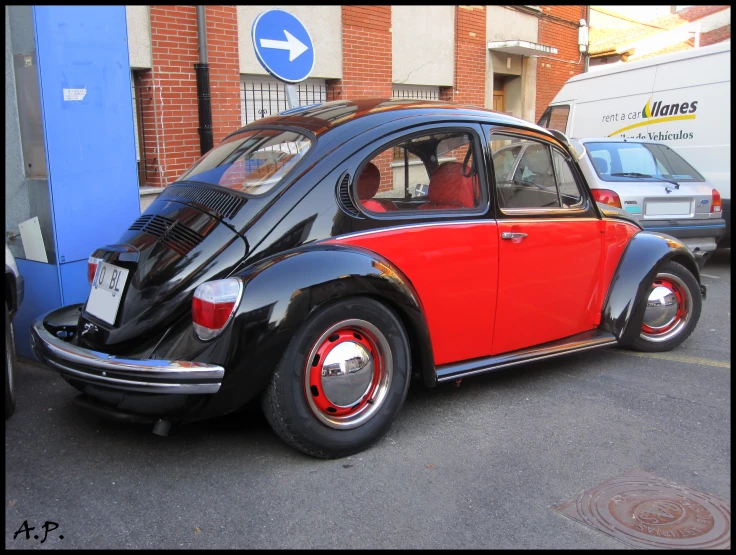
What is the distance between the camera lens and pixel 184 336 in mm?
3113

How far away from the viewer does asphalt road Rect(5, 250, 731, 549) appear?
2785 mm

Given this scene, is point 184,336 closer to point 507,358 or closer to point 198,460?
point 198,460

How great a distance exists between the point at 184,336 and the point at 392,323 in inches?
41.6

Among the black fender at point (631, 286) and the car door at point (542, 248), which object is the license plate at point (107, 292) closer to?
the car door at point (542, 248)

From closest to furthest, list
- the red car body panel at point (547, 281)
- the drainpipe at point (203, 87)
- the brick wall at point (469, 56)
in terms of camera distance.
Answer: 1. the red car body panel at point (547, 281)
2. the drainpipe at point (203, 87)
3. the brick wall at point (469, 56)

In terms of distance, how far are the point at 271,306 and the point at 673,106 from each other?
8.40 metres

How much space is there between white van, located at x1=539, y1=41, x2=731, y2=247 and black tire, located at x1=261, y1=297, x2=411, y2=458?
6.97 meters

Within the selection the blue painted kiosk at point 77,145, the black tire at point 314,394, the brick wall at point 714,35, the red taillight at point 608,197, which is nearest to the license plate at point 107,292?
the black tire at point 314,394

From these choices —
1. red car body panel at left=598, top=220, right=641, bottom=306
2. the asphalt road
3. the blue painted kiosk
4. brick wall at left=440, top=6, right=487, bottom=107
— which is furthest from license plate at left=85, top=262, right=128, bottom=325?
brick wall at left=440, top=6, right=487, bottom=107

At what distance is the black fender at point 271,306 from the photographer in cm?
305

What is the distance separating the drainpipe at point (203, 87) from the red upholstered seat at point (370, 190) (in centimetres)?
515

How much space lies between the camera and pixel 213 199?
11.7ft

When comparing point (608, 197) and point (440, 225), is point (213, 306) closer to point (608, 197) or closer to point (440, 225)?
point (440, 225)

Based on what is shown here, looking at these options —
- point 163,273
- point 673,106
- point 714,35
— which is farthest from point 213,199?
point 714,35
